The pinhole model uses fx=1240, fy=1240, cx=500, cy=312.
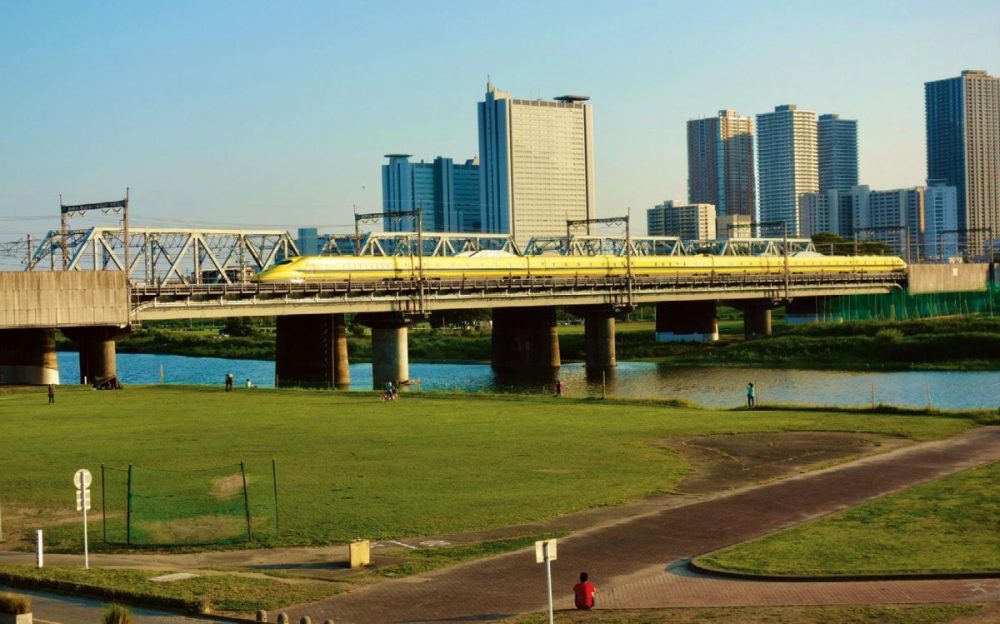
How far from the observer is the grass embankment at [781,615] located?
22.4 meters

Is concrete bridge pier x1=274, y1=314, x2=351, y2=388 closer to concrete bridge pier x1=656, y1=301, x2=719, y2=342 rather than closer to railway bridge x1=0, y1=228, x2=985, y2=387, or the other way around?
railway bridge x1=0, y1=228, x2=985, y2=387

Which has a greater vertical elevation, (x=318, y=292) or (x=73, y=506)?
(x=318, y=292)

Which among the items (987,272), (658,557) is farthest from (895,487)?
(987,272)

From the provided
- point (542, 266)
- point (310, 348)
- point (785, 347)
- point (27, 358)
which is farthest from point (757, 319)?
point (27, 358)

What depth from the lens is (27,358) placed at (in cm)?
8094

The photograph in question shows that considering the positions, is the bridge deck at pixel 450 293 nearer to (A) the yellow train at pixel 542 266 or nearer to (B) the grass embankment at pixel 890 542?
(A) the yellow train at pixel 542 266

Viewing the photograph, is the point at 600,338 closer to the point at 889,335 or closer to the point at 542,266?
the point at 542,266

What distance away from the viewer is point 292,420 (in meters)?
60.2

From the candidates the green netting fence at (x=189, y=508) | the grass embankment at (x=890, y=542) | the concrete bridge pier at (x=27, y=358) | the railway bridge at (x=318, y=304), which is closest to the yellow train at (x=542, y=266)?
the railway bridge at (x=318, y=304)

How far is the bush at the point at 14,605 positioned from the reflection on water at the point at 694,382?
58.2 meters

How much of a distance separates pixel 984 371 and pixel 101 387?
65.5 metres

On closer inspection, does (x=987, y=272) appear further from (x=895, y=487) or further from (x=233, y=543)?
(x=233, y=543)

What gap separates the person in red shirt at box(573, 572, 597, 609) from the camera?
2378 cm

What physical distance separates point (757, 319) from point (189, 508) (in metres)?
113
